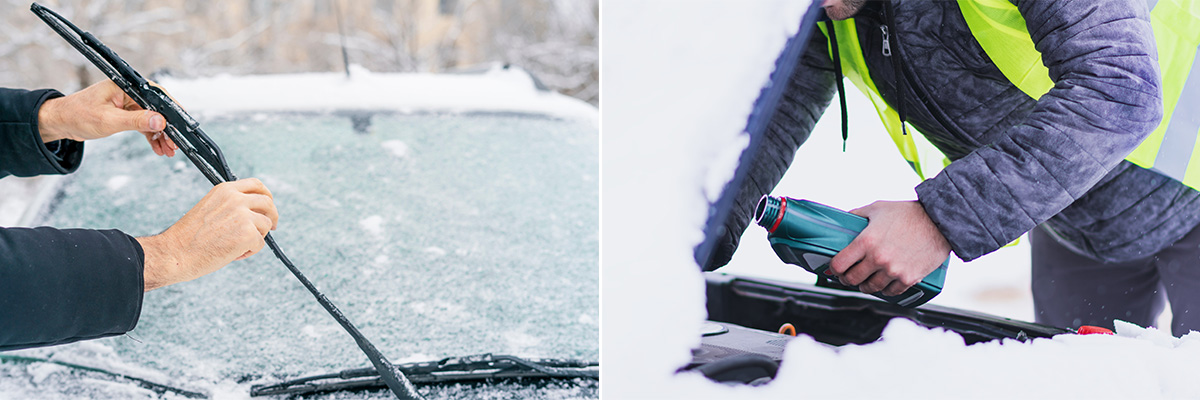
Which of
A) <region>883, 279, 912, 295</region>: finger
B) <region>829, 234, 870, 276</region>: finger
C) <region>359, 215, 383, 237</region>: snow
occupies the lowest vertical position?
<region>359, 215, 383, 237</region>: snow

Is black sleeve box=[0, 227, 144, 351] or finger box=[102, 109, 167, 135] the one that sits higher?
finger box=[102, 109, 167, 135]

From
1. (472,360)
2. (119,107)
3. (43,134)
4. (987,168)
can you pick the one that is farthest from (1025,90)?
(43,134)

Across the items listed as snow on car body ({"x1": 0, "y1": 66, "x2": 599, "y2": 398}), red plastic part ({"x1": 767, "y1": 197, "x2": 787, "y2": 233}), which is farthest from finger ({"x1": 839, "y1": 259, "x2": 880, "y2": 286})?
snow on car body ({"x1": 0, "y1": 66, "x2": 599, "y2": 398})

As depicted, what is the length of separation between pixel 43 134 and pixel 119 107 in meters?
0.14

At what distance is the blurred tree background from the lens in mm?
7418

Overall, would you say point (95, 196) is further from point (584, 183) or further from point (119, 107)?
point (584, 183)

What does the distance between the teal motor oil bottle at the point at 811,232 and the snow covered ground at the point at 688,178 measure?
25 millimetres

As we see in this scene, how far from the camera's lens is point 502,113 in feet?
6.96

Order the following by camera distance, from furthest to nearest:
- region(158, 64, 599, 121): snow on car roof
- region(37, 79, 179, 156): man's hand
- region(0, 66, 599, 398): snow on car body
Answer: region(158, 64, 599, 121): snow on car roof, region(0, 66, 599, 398): snow on car body, region(37, 79, 179, 156): man's hand

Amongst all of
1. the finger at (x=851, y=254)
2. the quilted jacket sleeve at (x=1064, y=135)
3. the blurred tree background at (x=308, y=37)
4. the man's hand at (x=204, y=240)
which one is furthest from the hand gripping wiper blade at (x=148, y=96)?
the blurred tree background at (x=308, y=37)

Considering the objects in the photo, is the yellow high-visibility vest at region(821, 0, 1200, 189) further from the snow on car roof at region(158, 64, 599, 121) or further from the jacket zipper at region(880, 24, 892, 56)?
the snow on car roof at region(158, 64, 599, 121)

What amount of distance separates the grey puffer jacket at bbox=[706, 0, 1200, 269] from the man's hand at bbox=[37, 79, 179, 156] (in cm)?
89

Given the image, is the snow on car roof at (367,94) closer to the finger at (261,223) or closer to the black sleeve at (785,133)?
the finger at (261,223)

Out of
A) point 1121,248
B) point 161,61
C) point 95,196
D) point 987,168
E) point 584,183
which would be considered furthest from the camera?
point 161,61
